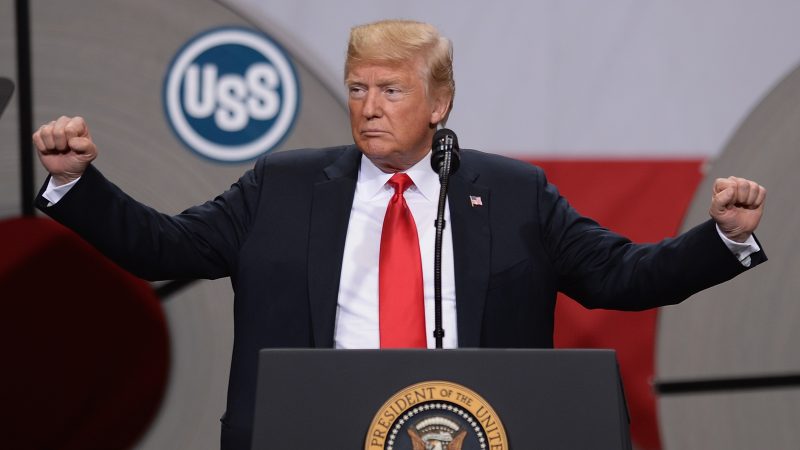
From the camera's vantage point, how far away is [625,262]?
175 cm

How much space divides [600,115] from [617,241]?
951 millimetres

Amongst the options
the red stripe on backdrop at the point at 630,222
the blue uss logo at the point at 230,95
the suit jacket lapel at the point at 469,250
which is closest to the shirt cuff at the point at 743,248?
the suit jacket lapel at the point at 469,250

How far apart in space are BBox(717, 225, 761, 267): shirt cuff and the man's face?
54 centimetres

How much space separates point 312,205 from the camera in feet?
5.92

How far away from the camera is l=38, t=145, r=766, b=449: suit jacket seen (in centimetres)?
166

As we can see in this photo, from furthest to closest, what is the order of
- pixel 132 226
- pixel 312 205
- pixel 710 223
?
pixel 312 205, pixel 132 226, pixel 710 223

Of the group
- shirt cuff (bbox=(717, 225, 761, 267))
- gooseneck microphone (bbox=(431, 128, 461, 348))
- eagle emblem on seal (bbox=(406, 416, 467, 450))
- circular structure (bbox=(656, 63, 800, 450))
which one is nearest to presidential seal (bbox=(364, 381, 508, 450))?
eagle emblem on seal (bbox=(406, 416, 467, 450))

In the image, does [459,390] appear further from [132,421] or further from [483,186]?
[132,421]

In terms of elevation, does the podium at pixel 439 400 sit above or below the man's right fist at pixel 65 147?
below

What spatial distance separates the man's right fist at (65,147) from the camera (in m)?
1.48

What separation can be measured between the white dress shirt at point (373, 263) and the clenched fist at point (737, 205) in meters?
0.43

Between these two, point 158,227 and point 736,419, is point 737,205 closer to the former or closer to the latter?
point 158,227

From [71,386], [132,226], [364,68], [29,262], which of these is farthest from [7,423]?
[364,68]

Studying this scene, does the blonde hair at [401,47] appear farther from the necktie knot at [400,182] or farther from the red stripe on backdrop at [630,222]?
the red stripe on backdrop at [630,222]
